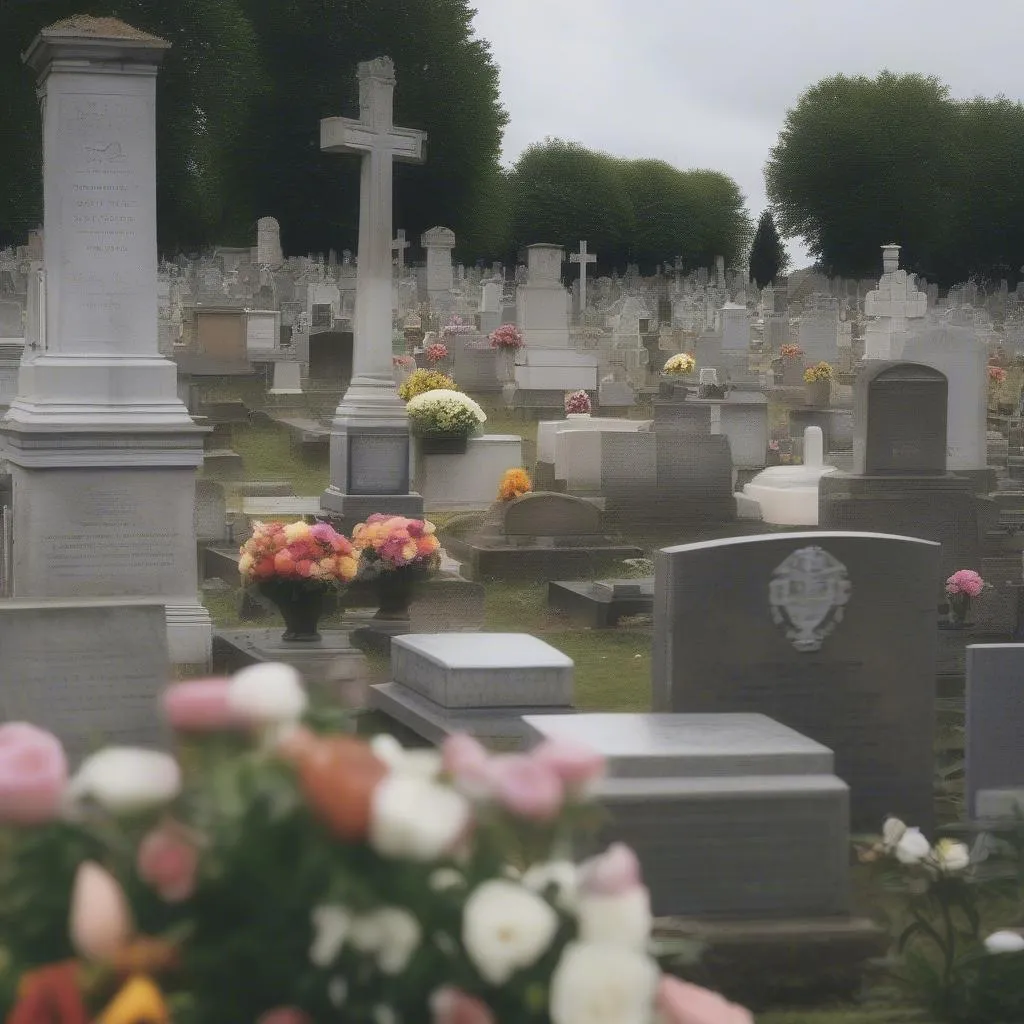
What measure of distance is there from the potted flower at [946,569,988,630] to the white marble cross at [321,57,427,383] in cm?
525

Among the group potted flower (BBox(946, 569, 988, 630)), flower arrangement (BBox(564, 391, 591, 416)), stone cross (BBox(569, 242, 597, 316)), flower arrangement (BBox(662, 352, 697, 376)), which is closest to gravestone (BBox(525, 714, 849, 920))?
potted flower (BBox(946, 569, 988, 630))

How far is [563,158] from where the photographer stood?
80062 mm

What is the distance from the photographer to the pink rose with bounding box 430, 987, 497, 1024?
212 centimetres

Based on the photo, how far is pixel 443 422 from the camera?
51.4 feet

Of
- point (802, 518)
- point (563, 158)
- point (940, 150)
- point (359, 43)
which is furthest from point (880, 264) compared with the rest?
point (802, 518)

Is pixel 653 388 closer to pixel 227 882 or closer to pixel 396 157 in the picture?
pixel 396 157

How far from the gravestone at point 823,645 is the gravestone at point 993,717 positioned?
5.8 inches

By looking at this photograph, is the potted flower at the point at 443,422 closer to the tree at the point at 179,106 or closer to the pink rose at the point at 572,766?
the pink rose at the point at 572,766

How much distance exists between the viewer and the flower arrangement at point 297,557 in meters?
8.52

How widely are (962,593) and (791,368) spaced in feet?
54.9

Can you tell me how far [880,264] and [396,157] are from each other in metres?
57.8

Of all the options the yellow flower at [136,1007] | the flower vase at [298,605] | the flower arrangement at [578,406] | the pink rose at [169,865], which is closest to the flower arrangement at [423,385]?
the flower arrangement at [578,406]

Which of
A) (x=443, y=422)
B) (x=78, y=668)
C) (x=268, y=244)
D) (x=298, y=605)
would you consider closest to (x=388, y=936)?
(x=78, y=668)

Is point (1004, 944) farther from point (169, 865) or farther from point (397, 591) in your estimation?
point (397, 591)
